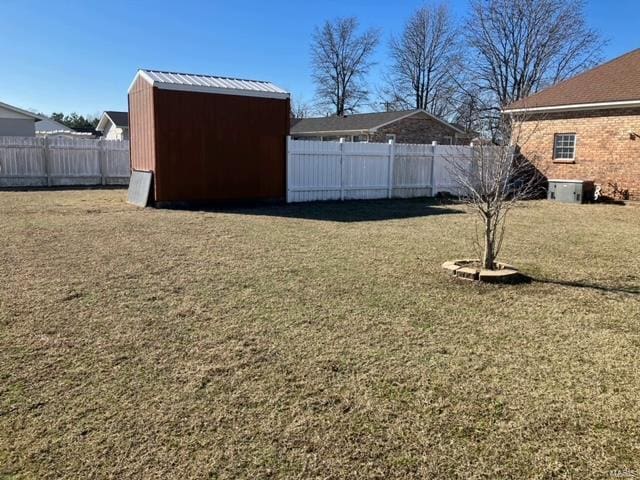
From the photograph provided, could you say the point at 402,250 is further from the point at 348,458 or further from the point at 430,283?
the point at 348,458

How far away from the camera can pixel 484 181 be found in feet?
20.0

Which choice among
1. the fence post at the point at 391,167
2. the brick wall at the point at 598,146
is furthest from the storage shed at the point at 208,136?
the brick wall at the point at 598,146

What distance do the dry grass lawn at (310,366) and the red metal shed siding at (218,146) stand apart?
203 inches

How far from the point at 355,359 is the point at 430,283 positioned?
2.34m

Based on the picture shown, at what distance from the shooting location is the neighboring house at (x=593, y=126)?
15.3 metres

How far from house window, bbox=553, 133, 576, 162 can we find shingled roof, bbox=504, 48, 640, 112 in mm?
986

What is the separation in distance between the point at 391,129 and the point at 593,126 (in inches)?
563

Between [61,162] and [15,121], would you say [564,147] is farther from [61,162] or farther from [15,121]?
[15,121]

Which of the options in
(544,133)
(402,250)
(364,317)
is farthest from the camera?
(544,133)

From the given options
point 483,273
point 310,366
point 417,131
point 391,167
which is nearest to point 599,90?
point 391,167

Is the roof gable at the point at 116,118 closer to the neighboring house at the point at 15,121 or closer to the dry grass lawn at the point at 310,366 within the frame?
the neighboring house at the point at 15,121

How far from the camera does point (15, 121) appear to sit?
25656 mm

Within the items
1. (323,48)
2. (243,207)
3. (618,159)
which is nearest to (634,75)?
(618,159)

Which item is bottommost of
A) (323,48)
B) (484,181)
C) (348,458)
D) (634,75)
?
(348,458)
